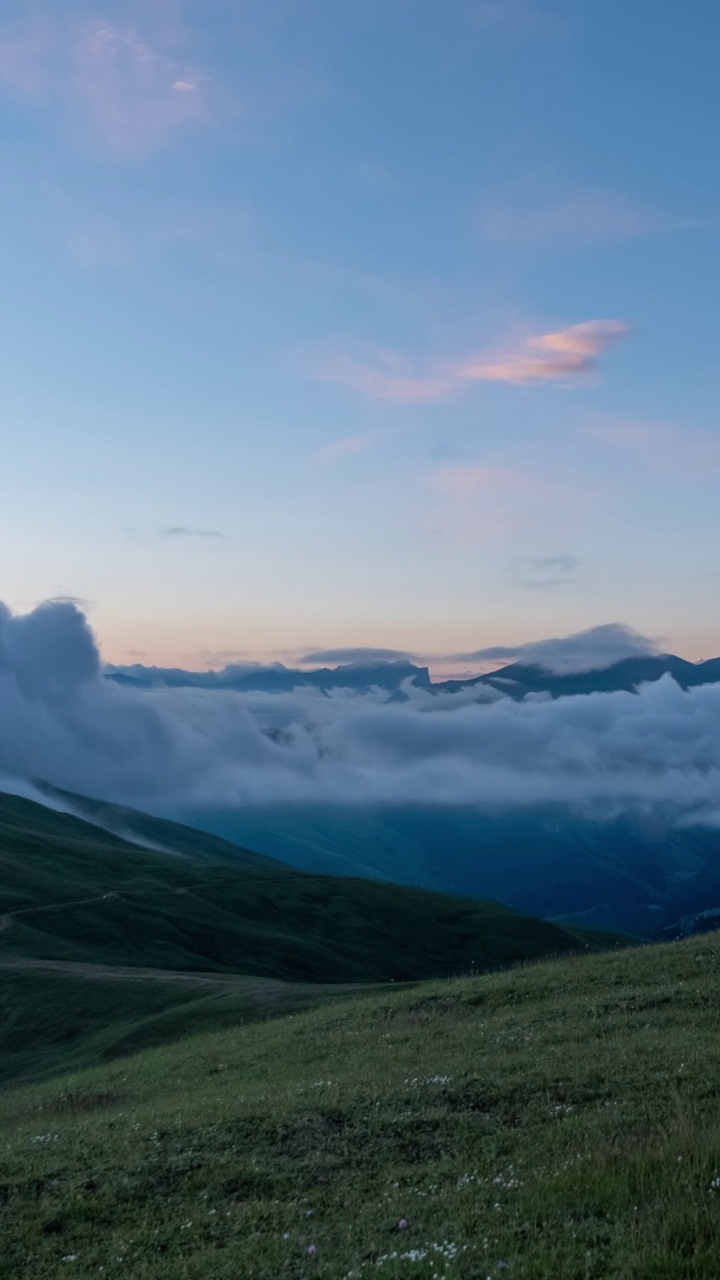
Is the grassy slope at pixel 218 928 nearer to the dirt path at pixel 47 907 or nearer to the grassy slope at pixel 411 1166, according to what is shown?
the dirt path at pixel 47 907

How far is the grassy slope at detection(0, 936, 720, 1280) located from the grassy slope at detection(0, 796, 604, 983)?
9766 centimetres

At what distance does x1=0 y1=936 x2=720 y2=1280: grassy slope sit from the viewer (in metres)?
10.4

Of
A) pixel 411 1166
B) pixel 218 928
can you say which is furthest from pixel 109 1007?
pixel 218 928

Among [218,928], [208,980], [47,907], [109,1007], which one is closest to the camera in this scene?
[109,1007]

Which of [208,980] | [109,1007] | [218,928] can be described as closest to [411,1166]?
[109,1007]

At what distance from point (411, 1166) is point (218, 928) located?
487 feet

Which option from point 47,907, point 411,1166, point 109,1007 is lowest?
point 47,907

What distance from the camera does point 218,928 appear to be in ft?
513

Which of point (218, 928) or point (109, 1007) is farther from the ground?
point (109, 1007)

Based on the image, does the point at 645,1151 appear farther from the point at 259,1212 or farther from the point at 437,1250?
the point at 259,1212

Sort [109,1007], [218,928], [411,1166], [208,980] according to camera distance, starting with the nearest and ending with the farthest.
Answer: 1. [411,1166]
2. [109,1007]
3. [208,980]
4. [218,928]

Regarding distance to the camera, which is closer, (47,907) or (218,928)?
(47,907)

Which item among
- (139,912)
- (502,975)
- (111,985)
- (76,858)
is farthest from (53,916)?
(502,975)

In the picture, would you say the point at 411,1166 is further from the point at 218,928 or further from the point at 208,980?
the point at 218,928
